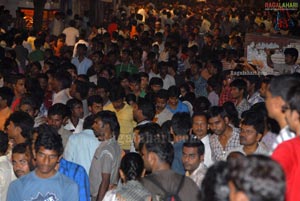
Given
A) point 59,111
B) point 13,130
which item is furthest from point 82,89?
point 13,130

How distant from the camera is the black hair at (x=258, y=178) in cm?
287

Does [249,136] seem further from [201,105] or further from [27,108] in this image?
[27,108]

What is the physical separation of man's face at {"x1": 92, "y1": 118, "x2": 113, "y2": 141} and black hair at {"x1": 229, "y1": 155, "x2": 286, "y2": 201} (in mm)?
3809

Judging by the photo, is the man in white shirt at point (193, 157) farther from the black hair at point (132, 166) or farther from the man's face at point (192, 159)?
the black hair at point (132, 166)

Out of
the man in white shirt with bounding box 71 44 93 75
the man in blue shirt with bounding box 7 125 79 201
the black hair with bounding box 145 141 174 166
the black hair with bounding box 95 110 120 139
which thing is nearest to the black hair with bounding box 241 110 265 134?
the black hair with bounding box 95 110 120 139

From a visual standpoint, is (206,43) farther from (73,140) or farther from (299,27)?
(73,140)

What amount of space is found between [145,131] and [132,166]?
0.48 metres

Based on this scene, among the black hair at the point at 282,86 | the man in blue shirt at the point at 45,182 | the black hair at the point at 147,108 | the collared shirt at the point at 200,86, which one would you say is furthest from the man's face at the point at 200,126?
the collared shirt at the point at 200,86

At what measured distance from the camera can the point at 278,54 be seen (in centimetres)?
1214

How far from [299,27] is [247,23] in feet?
11.4

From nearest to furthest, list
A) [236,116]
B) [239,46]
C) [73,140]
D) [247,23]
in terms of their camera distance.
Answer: [73,140], [236,116], [239,46], [247,23]

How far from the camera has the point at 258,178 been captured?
2885 millimetres

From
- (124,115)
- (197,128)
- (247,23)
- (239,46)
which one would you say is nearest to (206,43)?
(239,46)

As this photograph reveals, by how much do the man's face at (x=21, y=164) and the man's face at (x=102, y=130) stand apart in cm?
118
